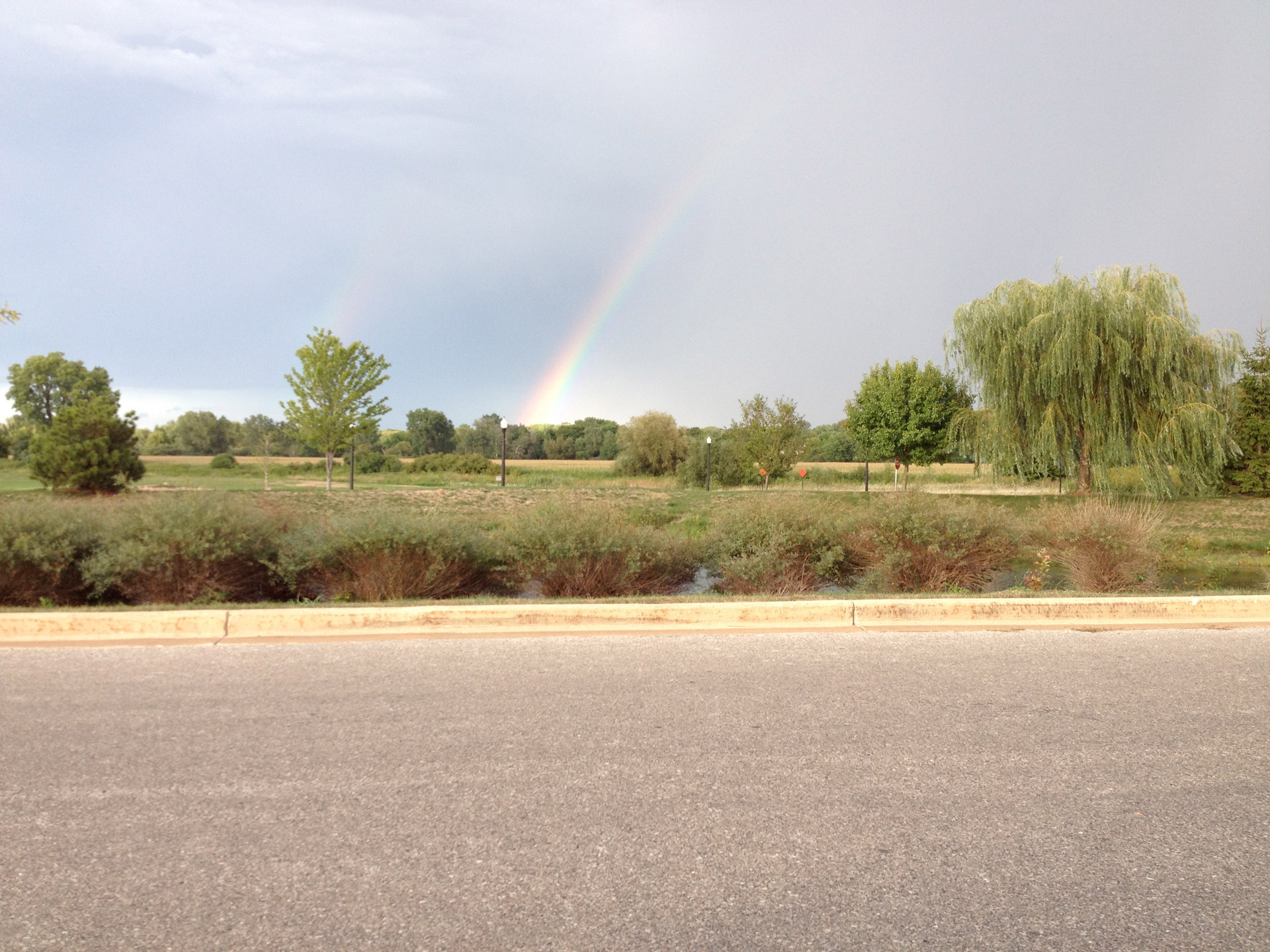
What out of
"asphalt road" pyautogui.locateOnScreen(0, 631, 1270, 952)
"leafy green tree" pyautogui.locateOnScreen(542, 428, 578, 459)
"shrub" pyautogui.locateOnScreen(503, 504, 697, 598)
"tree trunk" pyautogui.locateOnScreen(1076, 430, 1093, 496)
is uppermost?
"leafy green tree" pyautogui.locateOnScreen(542, 428, 578, 459)

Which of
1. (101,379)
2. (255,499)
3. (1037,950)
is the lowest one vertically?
(1037,950)

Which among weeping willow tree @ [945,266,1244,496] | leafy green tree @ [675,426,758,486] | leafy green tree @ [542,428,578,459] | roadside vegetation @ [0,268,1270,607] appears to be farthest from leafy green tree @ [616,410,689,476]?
leafy green tree @ [542,428,578,459]

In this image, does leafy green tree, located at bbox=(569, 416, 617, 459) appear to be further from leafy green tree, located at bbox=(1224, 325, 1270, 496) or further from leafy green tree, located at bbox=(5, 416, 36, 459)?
leafy green tree, located at bbox=(1224, 325, 1270, 496)

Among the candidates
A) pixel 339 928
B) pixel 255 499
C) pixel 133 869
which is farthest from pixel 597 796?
pixel 255 499

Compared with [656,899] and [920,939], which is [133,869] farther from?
[920,939]

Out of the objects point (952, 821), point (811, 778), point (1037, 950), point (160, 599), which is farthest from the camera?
point (160, 599)

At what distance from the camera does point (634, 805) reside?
11.8ft

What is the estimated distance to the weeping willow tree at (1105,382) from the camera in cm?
2486

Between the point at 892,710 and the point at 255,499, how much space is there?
886cm

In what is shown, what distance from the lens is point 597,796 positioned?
3688mm

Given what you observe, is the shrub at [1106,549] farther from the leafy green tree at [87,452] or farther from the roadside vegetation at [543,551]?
the leafy green tree at [87,452]

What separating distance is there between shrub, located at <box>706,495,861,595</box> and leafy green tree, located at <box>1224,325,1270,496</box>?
21813mm

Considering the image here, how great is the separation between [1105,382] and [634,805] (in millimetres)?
26156

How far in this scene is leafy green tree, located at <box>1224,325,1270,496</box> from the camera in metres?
26.3
